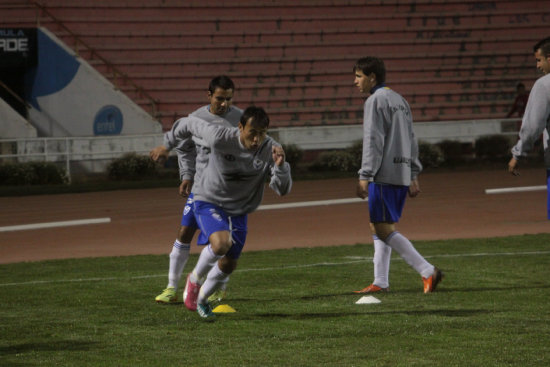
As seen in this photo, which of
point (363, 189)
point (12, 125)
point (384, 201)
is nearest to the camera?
point (363, 189)

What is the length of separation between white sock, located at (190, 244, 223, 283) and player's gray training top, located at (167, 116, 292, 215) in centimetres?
36

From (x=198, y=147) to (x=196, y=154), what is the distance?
0.72 m

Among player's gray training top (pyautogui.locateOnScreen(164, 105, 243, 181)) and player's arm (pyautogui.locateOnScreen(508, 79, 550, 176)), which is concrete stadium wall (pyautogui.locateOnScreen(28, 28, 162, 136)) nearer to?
player's gray training top (pyautogui.locateOnScreen(164, 105, 243, 181))

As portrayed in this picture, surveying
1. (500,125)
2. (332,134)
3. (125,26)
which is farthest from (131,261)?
(125,26)

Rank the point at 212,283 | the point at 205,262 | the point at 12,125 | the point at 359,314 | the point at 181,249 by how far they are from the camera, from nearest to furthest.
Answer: the point at 359,314 → the point at 212,283 → the point at 205,262 → the point at 181,249 → the point at 12,125

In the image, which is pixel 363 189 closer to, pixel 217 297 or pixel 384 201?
pixel 384 201

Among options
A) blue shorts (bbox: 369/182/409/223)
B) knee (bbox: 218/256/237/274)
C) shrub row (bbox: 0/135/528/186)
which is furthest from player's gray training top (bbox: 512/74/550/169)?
shrub row (bbox: 0/135/528/186)

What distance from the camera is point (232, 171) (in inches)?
300

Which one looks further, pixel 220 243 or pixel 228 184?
pixel 228 184

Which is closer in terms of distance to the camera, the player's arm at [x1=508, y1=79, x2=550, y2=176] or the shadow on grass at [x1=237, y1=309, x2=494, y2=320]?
the player's arm at [x1=508, y1=79, x2=550, y2=176]

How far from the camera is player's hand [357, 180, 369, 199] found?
26.7 feet

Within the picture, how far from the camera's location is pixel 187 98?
30875 millimetres

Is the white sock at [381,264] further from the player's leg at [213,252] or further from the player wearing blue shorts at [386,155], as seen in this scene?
the player's leg at [213,252]

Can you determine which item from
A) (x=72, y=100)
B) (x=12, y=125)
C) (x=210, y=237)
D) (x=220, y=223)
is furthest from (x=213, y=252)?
(x=72, y=100)
